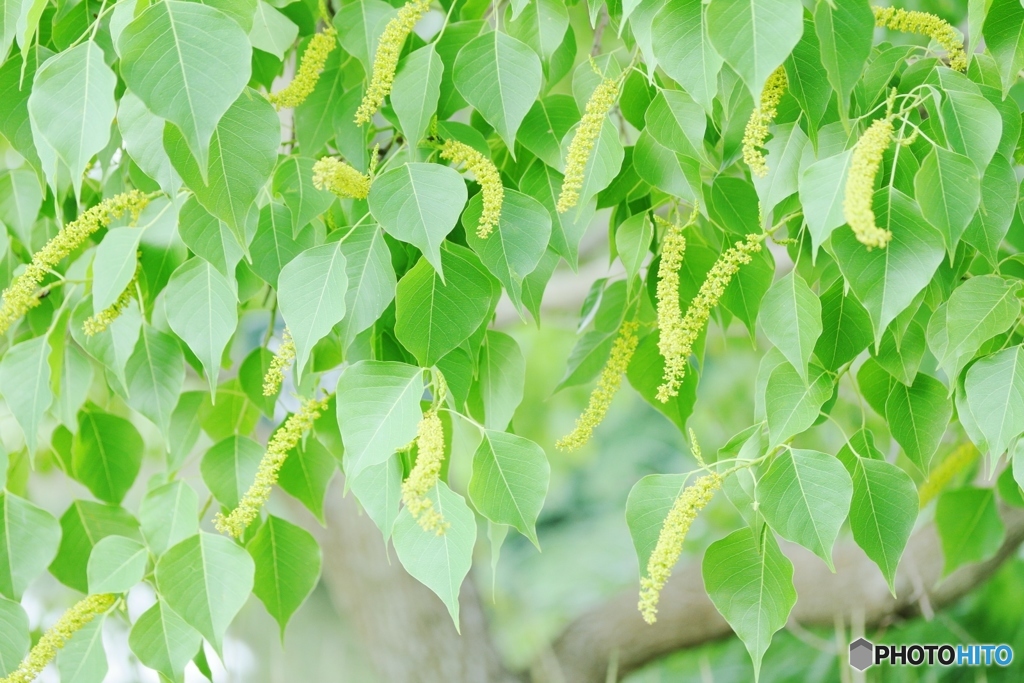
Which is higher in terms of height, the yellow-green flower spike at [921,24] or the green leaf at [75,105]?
the green leaf at [75,105]

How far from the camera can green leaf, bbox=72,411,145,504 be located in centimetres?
92

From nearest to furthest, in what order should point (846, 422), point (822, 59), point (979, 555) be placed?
point (822, 59) < point (979, 555) < point (846, 422)

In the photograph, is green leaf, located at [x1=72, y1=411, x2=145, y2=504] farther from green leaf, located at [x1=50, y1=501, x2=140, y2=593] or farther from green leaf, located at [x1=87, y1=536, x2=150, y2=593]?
green leaf, located at [x1=87, y1=536, x2=150, y2=593]

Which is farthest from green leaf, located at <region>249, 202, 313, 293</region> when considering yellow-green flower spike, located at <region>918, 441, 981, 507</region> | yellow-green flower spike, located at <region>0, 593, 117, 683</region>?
yellow-green flower spike, located at <region>918, 441, 981, 507</region>

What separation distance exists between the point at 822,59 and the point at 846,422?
216cm

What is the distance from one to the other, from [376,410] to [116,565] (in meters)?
0.33

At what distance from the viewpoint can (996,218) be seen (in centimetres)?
61

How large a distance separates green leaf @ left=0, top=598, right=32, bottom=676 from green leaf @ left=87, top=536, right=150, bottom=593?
0.27ft

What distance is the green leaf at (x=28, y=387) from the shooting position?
735 millimetres

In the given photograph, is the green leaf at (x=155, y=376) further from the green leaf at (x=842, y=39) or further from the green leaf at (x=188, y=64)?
the green leaf at (x=842, y=39)

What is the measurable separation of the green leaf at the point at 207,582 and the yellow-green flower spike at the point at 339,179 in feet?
0.97

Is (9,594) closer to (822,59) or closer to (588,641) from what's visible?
(822,59)

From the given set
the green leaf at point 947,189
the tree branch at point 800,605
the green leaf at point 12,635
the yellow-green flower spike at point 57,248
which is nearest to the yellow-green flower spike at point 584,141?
the green leaf at point 947,189

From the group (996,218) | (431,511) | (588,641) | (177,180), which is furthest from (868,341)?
(588,641)
